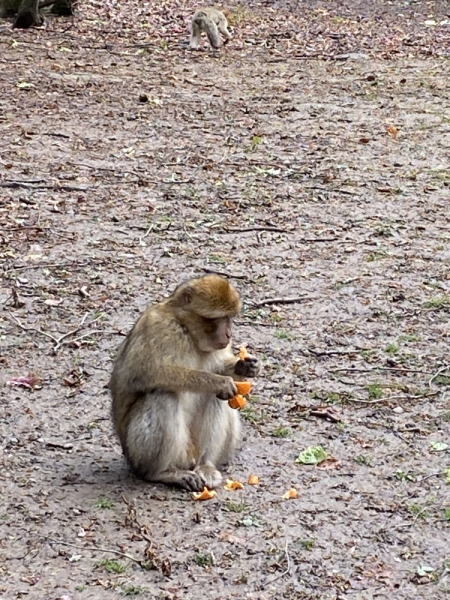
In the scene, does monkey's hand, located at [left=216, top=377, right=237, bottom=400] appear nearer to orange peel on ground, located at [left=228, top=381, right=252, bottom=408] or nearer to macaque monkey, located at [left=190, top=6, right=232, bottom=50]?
orange peel on ground, located at [left=228, top=381, right=252, bottom=408]

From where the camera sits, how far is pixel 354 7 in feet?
65.9

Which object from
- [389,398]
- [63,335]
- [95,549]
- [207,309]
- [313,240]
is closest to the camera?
[95,549]

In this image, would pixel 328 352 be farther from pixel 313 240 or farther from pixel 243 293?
pixel 313 240

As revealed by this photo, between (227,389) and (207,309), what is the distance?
405mm

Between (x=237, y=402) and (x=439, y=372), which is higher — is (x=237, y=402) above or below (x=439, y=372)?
above

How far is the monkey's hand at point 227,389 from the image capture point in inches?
217

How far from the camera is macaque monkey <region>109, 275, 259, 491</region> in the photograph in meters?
5.46

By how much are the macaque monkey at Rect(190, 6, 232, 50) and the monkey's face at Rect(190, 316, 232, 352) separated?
10892 mm

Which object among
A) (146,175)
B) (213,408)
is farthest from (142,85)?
(213,408)

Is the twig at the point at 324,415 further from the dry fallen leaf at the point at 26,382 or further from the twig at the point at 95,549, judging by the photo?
the twig at the point at 95,549

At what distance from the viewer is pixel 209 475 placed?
5.66 meters

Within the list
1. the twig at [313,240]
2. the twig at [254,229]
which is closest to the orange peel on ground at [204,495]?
the twig at [313,240]

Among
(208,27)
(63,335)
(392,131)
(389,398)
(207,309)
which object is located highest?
(208,27)

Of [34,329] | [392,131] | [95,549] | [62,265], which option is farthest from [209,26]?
[95,549]
